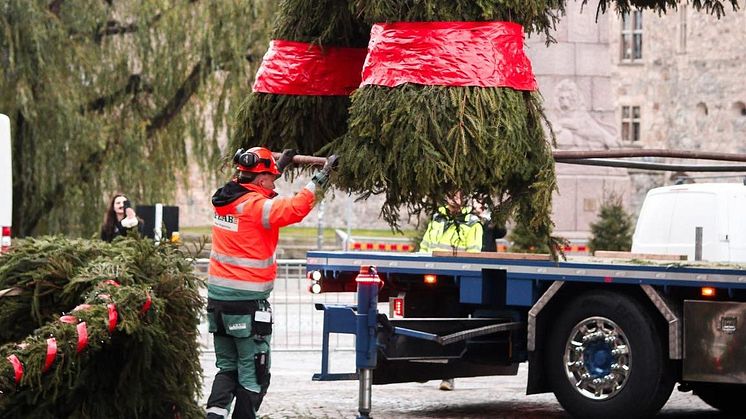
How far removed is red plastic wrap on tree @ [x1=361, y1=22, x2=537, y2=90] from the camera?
923cm

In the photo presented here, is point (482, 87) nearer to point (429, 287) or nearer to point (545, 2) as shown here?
point (545, 2)

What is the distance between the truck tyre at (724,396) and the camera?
13.1 meters

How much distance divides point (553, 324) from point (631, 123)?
47882 millimetres

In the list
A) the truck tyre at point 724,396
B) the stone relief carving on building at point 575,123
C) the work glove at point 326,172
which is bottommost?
the truck tyre at point 724,396

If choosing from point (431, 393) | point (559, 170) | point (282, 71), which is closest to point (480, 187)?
point (282, 71)

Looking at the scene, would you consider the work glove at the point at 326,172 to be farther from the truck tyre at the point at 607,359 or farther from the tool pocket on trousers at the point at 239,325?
the truck tyre at the point at 607,359

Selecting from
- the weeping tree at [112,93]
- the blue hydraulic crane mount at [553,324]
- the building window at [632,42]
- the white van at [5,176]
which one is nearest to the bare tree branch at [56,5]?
the weeping tree at [112,93]

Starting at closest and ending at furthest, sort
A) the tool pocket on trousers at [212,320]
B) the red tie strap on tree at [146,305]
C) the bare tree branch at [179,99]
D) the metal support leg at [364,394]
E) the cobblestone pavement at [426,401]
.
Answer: the red tie strap on tree at [146,305] → the tool pocket on trousers at [212,320] → the metal support leg at [364,394] → the cobblestone pavement at [426,401] → the bare tree branch at [179,99]

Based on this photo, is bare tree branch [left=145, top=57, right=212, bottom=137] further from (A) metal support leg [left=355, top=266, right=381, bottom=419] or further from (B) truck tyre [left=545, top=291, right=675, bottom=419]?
(A) metal support leg [left=355, top=266, right=381, bottom=419]

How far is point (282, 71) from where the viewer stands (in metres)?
10.6

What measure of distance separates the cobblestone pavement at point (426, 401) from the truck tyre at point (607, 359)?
79 cm

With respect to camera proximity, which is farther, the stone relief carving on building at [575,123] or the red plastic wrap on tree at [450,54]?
the stone relief carving on building at [575,123]

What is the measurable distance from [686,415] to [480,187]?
4404mm

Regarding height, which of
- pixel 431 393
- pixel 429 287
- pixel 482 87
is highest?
pixel 482 87
